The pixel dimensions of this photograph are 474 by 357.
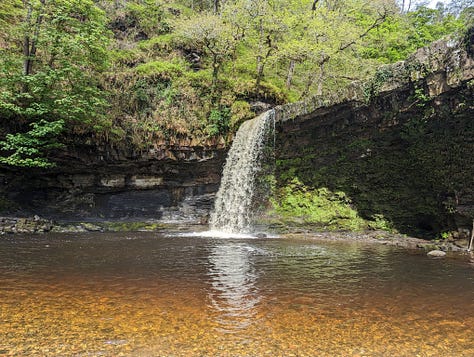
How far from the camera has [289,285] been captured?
6.48 m

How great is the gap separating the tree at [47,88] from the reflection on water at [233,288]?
10469mm

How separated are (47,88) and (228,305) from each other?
14.9m

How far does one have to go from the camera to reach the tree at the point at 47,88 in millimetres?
14820

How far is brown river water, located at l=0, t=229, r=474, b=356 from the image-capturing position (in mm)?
3785

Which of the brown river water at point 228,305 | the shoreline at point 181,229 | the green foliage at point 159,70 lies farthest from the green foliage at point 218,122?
the brown river water at point 228,305

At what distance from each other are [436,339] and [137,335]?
3.73 m

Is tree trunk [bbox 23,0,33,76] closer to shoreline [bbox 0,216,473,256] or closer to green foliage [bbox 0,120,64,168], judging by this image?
green foliage [bbox 0,120,64,168]

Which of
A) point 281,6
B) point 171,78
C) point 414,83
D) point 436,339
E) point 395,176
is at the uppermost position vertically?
point 281,6

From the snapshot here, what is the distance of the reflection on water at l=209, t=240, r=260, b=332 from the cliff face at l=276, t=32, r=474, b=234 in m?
8.75

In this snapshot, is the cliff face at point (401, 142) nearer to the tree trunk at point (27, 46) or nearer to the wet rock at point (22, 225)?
the wet rock at point (22, 225)

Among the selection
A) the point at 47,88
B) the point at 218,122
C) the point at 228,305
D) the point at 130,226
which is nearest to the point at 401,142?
the point at 218,122

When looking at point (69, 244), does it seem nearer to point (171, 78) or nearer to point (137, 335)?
point (137, 335)

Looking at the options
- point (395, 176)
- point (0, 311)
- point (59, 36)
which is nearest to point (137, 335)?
point (0, 311)

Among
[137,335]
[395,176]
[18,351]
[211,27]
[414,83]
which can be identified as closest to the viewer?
[18,351]
